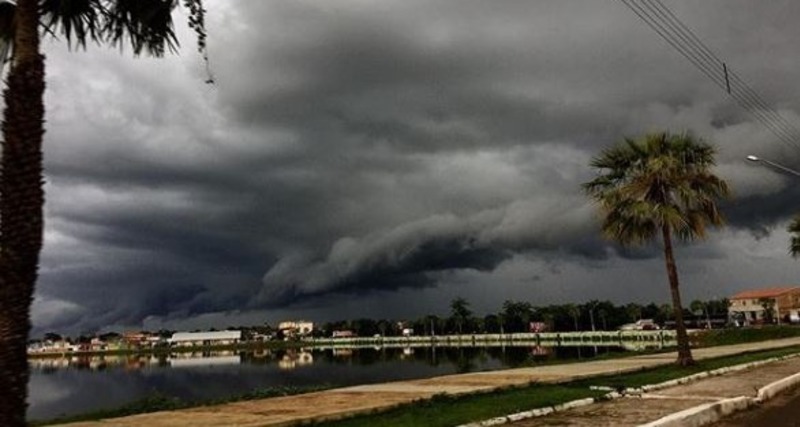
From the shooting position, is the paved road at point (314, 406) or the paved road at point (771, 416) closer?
the paved road at point (771, 416)

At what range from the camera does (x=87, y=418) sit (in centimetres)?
1488

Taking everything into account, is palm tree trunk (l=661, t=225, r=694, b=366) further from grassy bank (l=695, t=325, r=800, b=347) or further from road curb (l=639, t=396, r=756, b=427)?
grassy bank (l=695, t=325, r=800, b=347)

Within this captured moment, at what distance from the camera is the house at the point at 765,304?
500 feet

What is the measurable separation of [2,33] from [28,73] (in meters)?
1.69

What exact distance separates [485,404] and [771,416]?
5366 mm

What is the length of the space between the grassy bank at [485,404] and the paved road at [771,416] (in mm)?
3236

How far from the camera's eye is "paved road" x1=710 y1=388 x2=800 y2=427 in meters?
12.6

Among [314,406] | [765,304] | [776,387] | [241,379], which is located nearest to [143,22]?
[314,406]

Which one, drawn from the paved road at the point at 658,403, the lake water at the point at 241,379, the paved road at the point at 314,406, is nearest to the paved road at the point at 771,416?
the paved road at the point at 658,403

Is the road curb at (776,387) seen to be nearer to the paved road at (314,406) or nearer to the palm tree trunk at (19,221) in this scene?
the paved road at (314,406)

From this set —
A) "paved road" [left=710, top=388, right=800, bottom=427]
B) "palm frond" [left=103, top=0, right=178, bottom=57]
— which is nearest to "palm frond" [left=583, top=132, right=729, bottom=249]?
"paved road" [left=710, top=388, right=800, bottom=427]

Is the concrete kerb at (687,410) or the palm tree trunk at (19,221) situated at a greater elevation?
the palm tree trunk at (19,221)

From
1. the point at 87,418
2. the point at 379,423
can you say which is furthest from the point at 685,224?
the point at 87,418

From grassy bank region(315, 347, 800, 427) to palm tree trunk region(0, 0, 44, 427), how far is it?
250 inches
